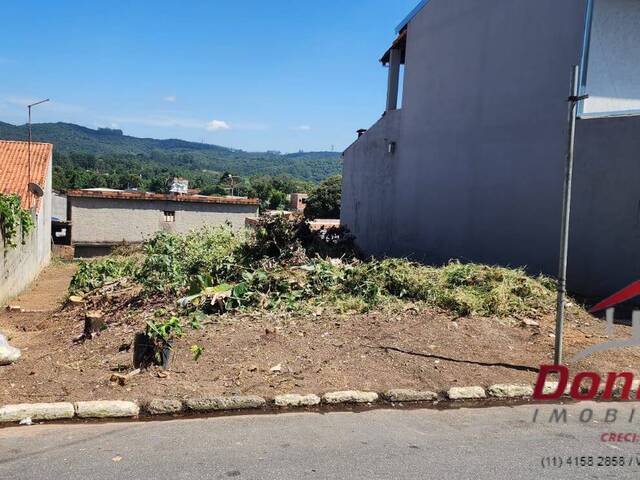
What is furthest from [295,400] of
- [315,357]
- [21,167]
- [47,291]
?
[21,167]

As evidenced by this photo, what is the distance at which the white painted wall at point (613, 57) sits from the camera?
8750 mm

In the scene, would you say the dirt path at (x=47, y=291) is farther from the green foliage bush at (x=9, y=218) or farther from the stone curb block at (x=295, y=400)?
the stone curb block at (x=295, y=400)

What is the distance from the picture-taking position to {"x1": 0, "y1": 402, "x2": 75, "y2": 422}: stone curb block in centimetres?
440

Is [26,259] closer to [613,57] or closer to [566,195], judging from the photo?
[566,195]

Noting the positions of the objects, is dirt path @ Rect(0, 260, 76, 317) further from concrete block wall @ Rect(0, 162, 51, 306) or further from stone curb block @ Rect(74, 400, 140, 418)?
stone curb block @ Rect(74, 400, 140, 418)

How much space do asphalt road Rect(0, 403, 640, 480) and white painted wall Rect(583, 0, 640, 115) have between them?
627 centimetres

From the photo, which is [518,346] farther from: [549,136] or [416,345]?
[549,136]

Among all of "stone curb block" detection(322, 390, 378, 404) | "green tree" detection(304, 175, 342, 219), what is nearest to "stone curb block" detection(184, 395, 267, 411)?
"stone curb block" detection(322, 390, 378, 404)

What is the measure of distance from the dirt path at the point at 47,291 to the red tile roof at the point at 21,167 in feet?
8.89

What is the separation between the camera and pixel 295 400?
4.82m

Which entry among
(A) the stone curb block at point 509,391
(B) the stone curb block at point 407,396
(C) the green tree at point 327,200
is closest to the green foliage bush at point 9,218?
(B) the stone curb block at point 407,396

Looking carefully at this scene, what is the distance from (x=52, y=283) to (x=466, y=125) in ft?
47.1

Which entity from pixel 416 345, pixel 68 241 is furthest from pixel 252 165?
pixel 416 345

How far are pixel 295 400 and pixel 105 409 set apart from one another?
167 cm
